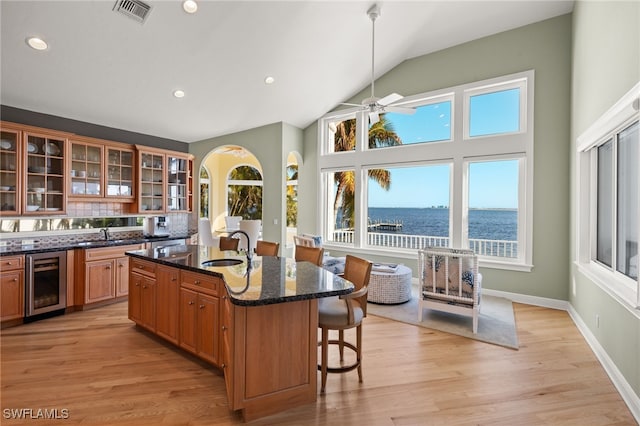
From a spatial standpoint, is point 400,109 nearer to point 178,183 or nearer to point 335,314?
point 335,314

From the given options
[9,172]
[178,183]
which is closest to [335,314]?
[9,172]

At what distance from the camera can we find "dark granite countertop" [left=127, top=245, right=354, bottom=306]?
75.7 inches

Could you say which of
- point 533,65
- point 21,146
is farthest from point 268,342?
point 533,65

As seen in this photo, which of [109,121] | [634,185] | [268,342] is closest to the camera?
[268,342]

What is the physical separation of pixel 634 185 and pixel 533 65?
2.99 meters

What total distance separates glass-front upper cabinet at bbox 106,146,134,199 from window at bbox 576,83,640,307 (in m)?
6.11

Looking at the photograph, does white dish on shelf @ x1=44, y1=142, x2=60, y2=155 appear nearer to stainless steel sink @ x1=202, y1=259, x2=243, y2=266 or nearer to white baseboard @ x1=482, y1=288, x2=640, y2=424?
stainless steel sink @ x1=202, y1=259, x2=243, y2=266

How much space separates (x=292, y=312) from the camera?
209 cm

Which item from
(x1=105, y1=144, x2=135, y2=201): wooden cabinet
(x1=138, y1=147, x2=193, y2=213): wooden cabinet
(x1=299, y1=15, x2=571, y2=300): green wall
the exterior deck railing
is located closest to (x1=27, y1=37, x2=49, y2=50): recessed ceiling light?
(x1=105, y1=144, x2=135, y2=201): wooden cabinet

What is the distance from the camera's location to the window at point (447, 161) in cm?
487

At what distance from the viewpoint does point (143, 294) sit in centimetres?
333

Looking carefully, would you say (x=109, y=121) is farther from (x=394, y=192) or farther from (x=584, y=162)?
(x=584, y=162)

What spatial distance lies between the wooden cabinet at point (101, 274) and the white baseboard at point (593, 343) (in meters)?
5.54

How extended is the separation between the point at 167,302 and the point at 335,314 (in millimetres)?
1712
